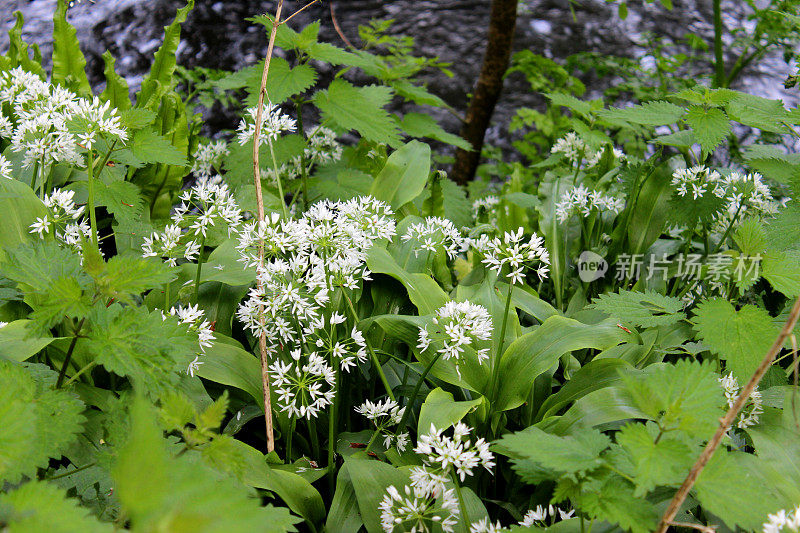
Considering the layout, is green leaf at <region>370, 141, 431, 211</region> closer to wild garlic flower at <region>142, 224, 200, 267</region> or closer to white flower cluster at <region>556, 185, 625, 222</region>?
white flower cluster at <region>556, 185, 625, 222</region>

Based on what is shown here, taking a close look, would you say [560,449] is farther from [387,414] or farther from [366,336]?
[366,336]

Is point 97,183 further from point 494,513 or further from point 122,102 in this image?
point 494,513

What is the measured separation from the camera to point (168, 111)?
2.04m

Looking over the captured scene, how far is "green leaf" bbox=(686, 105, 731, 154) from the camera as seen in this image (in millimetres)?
1584

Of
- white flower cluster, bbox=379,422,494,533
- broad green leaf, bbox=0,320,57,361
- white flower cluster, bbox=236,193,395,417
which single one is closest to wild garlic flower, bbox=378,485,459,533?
white flower cluster, bbox=379,422,494,533

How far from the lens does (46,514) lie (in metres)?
0.65

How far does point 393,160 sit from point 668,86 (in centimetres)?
255

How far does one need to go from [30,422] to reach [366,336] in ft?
2.45

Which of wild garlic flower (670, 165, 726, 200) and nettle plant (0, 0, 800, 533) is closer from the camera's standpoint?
nettle plant (0, 0, 800, 533)

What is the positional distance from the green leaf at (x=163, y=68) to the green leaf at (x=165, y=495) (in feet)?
5.80

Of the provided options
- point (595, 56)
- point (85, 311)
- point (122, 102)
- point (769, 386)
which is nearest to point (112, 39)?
point (122, 102)

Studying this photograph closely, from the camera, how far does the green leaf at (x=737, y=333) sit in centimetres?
118

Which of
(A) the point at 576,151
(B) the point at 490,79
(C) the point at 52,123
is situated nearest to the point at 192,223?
(C) the point at 52,123

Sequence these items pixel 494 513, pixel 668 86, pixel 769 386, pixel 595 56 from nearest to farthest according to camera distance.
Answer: pixel 494 513 < pixel 769 386 < pixel 668 86 < pixel 595 56
